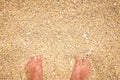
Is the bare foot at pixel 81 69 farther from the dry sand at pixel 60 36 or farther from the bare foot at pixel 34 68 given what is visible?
the bare foot at pixel 34 68

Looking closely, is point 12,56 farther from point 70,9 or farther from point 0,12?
point 70,9

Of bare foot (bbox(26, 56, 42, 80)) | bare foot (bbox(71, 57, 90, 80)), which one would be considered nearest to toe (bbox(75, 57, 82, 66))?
bare foot (bbox(71, 57, 90, 80))

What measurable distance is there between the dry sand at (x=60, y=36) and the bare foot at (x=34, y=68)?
0.05 m

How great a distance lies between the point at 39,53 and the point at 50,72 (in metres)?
0.19

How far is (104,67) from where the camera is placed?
1771mm

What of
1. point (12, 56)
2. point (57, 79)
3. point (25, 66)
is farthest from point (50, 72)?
point (12, 56)

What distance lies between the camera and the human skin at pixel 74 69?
1.74m

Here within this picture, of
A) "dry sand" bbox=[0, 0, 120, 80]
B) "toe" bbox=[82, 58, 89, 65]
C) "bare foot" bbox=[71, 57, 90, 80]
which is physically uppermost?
"dry sand" bbox=[0, 0, 120, 80]

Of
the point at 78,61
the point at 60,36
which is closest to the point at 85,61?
the point at 78,61

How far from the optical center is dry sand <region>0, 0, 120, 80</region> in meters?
1.77

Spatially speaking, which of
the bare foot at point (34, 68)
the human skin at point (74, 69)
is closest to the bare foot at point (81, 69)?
the human skin at point (74, 69)

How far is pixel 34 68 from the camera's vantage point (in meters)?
1.76

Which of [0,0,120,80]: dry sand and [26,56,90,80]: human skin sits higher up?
[0,0,120,80]: dry sand

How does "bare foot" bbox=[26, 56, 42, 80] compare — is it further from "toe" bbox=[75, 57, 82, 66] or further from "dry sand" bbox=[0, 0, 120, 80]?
"toe" bbox=[75, 57, 82, 66]
